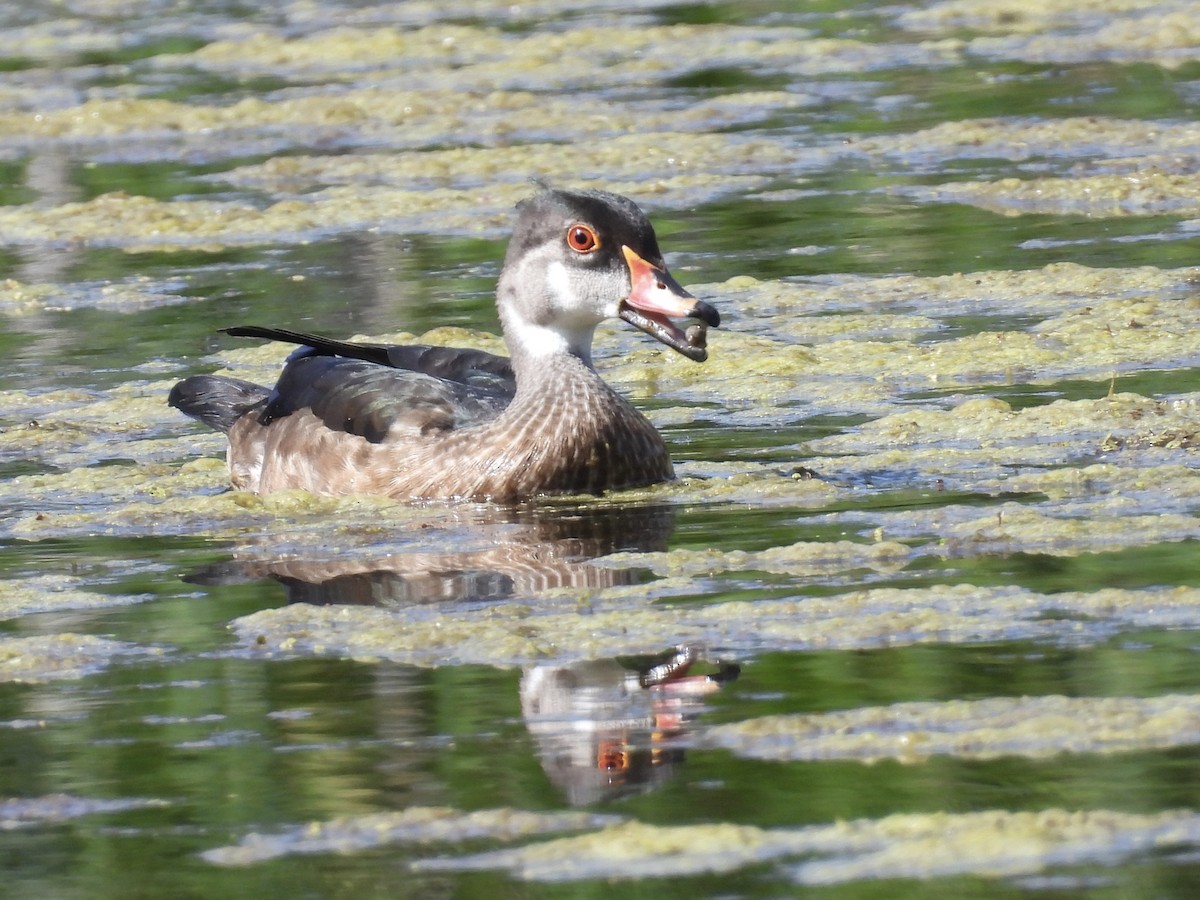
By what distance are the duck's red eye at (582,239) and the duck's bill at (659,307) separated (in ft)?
0.41

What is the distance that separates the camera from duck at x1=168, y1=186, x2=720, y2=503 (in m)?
8.58

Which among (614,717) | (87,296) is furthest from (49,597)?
(87,296)

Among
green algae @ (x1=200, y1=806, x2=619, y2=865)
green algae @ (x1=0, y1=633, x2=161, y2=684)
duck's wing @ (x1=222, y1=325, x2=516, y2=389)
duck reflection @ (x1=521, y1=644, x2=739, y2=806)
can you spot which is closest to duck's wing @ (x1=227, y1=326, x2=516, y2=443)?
duck's wing @ (x1=222, y1=325, x2=516, y2=389)

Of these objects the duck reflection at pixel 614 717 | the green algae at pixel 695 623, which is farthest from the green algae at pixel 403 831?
the green algae at pixel 695 623

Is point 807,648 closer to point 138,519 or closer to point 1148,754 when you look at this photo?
point 1148,754

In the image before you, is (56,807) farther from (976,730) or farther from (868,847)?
(976,730)

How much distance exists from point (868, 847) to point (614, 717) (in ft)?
3.40

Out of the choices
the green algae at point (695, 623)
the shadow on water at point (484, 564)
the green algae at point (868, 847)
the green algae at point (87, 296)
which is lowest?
the green algae at point (87, 296)

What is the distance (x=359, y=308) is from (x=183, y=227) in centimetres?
283

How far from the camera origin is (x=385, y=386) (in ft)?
29.4

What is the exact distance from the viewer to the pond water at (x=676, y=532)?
15.8 ft

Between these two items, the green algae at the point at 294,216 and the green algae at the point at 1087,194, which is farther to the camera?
the green algae at the point at 294,216

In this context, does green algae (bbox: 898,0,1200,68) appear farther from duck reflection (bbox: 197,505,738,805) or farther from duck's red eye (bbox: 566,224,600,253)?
duck reflection (bbox: 197,505,738,805)

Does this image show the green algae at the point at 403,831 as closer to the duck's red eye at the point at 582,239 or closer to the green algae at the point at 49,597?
the green algae at the point at 49,597
